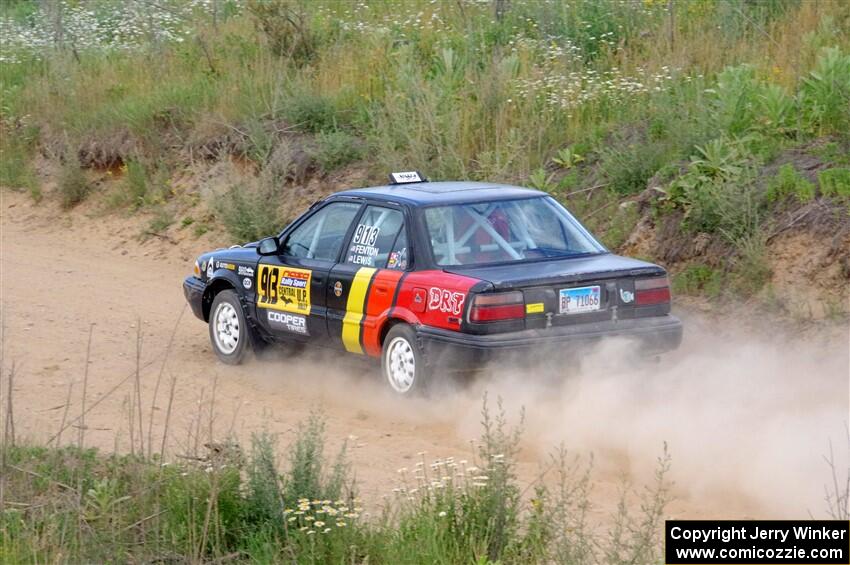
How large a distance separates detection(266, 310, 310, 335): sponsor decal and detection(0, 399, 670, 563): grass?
3343 mm

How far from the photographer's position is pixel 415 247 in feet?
29.4

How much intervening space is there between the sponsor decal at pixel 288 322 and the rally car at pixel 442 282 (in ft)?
0.04

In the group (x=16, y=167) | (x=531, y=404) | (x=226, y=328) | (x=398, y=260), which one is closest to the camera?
(x=531, y=404)

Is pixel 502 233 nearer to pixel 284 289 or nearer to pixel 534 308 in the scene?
pixel 534 308

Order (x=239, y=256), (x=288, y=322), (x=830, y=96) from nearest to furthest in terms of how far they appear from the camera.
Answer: (x=288, y=322) → (x=239, y=256) → (x=830, y=96)

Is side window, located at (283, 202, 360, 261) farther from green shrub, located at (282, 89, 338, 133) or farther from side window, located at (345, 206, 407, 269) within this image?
green shrub, located at (282, 89, 338, 133)

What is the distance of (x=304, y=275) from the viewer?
9.88m

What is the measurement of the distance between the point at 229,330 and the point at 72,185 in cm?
807

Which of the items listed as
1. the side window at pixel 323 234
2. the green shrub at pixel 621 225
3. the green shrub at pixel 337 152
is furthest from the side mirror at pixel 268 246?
the green shrub at pixel 337 152

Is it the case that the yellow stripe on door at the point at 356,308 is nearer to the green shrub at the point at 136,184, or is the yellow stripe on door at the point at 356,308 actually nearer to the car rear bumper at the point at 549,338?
the car rear bumper at the point at 549,338

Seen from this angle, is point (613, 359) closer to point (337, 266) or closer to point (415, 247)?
point (415, 247)

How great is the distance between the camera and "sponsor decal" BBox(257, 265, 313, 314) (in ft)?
32.4

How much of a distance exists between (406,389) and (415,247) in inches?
39.2

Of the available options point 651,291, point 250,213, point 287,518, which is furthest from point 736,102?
point 287,518
